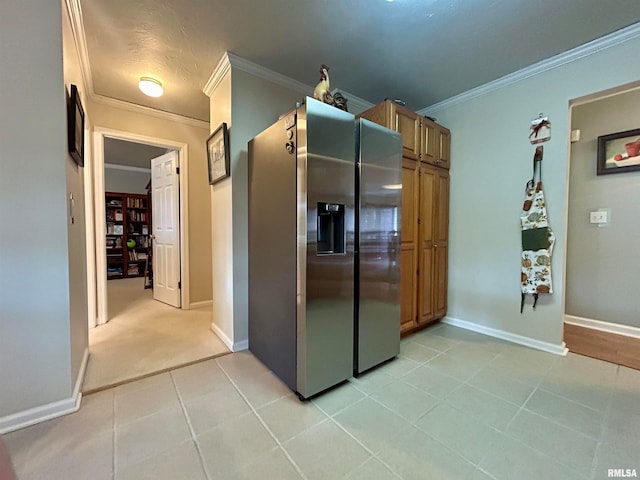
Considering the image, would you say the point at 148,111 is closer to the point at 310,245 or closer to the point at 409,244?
the point at 310,245

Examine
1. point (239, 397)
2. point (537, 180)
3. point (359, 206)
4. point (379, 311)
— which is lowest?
point (239, 397)

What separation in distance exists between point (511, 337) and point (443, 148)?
2017 millimetres

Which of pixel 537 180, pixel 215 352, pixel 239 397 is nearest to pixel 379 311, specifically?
pixel 239 397

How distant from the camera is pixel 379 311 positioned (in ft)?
6.57

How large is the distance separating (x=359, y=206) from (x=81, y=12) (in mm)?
2272

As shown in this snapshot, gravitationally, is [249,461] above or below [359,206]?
below

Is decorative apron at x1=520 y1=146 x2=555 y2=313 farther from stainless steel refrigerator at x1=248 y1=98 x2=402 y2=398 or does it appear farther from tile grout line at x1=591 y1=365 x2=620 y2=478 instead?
stainless steel refrigerator at x1=248 y1=98 x2=402 y2=398

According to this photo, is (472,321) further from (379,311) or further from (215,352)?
(215,352)

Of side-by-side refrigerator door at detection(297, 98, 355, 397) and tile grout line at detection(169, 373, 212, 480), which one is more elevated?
side-by-side refrigerator door at detection(297, 98, 355, 397)

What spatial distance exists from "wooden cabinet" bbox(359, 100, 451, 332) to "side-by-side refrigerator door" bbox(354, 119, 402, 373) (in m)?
0.34

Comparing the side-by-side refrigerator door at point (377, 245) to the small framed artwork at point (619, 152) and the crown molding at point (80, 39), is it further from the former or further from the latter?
the small framed artwork at point (619, 152)

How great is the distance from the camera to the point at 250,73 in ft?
7.77

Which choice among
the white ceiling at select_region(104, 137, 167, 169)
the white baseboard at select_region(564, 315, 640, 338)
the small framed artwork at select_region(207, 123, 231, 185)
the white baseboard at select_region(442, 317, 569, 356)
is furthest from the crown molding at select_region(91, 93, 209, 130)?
the white baseboard at select_region(564, 315, 640, 338)

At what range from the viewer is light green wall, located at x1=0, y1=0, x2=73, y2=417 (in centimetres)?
135
